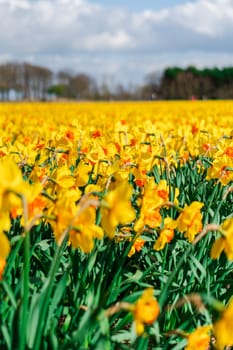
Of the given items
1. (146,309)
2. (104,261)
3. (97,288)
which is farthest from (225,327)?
(104,261)

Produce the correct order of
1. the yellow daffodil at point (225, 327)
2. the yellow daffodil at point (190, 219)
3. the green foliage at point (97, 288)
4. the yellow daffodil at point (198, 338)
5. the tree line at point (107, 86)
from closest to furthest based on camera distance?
1. the yellow daffodil at point (225, 327)
2. the yellow daffodil at point (198, 338)
3. the green foliage at point (97, 288)
4. the yellow daffodil at point (190, 219)
5. the tree line at point (107, 86)

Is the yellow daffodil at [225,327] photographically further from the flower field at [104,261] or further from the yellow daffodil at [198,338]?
the yellow daffodil at [198,338]

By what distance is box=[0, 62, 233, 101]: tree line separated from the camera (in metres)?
64.2

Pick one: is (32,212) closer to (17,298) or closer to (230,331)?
(17,298)

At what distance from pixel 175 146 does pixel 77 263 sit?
291cm

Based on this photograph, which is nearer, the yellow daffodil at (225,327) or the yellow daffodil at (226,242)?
the yellow daffodil at (225,327)

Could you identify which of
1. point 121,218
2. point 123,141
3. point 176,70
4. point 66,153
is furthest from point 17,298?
point 176,70

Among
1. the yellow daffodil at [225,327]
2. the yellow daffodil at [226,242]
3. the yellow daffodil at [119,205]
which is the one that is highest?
the yellow daffodil at [119,205]

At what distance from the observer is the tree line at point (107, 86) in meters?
64.2

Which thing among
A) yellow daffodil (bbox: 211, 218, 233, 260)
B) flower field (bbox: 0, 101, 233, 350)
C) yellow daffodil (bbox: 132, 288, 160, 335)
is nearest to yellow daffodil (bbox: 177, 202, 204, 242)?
flower field (bbox: 0, 101, 233, 350)

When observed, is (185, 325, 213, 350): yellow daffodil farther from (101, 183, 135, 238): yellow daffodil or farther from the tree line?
the tree line

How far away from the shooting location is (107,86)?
71875 millimetres

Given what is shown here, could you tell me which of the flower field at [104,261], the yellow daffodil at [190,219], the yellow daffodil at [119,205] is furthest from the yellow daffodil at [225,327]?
the yellow daffodil at [190,219]

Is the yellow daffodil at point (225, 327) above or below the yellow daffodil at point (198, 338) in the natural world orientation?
above
